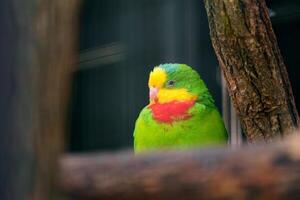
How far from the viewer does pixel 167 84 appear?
3.03 metres

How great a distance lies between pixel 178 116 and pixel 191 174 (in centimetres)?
166

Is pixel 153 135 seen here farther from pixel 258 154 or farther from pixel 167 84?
pixel 258 154

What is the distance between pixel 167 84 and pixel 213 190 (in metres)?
1.81

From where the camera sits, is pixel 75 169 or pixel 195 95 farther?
pixel 195 95

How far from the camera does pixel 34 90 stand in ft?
3.59

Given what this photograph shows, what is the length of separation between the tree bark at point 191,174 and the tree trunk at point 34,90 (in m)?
0.11

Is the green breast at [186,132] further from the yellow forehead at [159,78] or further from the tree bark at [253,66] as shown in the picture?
the tree bark at [253,66]

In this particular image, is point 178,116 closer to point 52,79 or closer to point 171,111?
point 171,111

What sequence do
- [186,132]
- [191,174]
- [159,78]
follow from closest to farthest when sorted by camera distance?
[191,174] < [186,132] < [159,78]

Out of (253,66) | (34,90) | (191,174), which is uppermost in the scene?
(253,66)

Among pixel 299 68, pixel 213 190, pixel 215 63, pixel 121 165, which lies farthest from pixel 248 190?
pixel 215 63

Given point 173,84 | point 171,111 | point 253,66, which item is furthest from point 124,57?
point 253,66

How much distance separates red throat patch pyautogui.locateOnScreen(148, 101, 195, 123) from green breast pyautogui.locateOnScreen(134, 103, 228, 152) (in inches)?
0.8

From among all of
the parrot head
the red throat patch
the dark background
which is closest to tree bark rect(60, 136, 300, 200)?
the red throat patch
